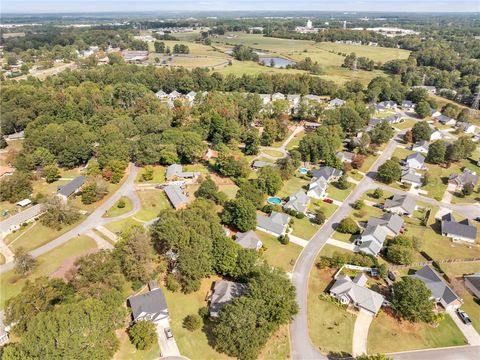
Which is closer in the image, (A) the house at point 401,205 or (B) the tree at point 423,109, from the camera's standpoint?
(A) the house at point 401,205

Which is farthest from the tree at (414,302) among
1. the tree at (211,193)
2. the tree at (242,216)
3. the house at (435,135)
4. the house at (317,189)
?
the house at (435,135)

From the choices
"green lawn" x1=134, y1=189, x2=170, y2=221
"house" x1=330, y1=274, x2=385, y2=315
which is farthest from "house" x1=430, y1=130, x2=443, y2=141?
"green lawn" x1=134, y1=189, x2=170, y2=221

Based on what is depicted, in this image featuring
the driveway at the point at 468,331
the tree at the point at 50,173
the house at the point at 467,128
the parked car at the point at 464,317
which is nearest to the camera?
the driveway at the point at 468,331

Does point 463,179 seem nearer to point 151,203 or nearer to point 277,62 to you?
point 151,203

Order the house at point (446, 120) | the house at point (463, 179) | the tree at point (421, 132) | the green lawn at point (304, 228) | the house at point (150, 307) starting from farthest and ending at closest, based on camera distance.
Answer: the house at point (446, 120) → the tree at point (421, 132) → the house at point (463, 179) → the green lawn at point (304, 228) → the house at point (150, 307)

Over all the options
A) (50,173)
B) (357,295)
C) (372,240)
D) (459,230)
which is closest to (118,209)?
(50,173)

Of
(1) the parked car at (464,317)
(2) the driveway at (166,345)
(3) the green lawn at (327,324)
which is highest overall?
(2) the driveway at (166,345)

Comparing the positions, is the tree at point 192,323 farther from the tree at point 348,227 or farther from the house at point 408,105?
the house at point 408,105

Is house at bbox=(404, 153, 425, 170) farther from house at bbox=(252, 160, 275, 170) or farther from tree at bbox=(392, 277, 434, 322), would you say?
tree at bbox=(392, 277, 434, 322)
